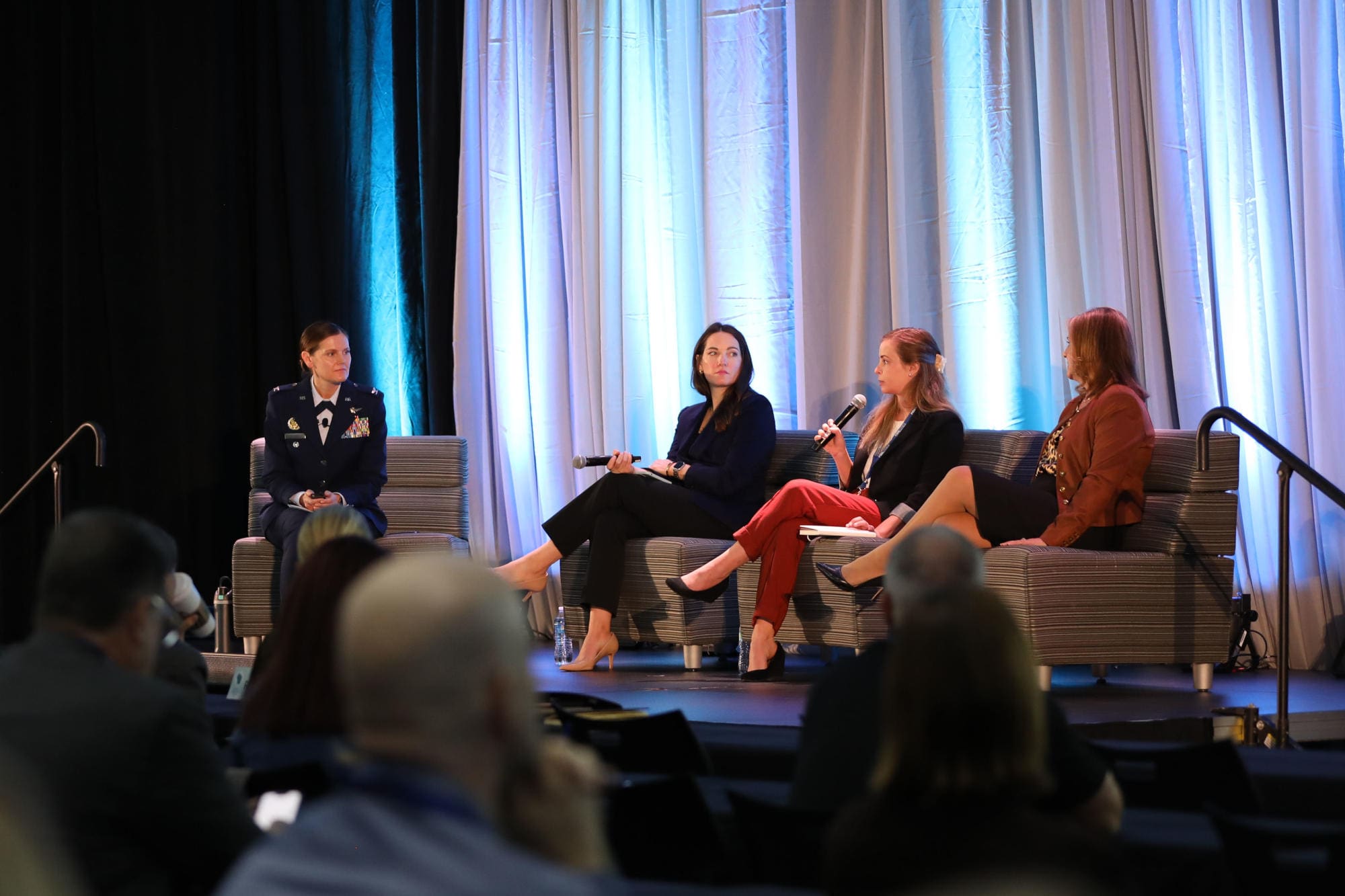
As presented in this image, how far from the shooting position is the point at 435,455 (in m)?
6.01

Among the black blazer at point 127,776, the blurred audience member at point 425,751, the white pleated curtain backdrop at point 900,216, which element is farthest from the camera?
the white pleated curtain backdrop at point 900,216

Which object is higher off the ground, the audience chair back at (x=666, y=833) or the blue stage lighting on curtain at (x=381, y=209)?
the blue stage lighting on curtain at (x=381, y=209)

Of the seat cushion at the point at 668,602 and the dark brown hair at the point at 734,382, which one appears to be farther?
the dark brown hair at the point at 734,382

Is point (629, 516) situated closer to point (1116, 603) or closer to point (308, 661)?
point (1116, 603)

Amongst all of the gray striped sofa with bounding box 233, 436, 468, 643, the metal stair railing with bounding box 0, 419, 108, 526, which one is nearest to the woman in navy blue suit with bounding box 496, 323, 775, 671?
the gray striped sofa with bounding box 233, 436, 468, 643

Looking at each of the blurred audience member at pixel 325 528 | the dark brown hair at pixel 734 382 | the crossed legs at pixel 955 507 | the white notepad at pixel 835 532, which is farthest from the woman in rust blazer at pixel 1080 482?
the blurred audience member at pixel 325 528

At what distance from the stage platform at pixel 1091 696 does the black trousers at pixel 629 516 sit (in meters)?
0.47

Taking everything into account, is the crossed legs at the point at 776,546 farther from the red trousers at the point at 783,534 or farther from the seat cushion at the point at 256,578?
the seat cushion at the point at 256,578

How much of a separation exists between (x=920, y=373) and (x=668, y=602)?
1.19 m

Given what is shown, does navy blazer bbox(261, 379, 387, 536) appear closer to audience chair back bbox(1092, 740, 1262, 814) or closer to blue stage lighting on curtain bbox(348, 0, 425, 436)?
blue stage lighting on curtain bbox(348, 0, 425, 436)

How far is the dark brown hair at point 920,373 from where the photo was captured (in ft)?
16.4

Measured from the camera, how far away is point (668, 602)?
16.4 ft

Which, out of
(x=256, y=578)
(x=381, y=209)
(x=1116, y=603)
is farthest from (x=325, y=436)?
(x=1116, y=603)

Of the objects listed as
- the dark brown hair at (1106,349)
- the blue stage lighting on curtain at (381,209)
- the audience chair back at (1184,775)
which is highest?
the blue stage lighting on curtain at (381,209)
